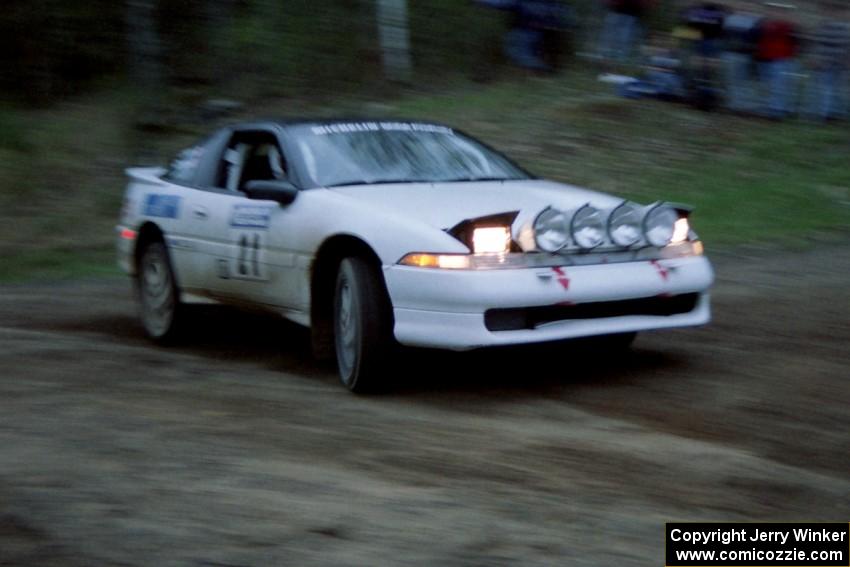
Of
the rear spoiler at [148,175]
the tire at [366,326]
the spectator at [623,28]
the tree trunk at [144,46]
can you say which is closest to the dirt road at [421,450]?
the tire at [366,326]

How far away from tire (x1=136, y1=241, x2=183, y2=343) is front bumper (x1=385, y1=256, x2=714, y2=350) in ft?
8.45

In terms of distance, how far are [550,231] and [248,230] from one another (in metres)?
1.97

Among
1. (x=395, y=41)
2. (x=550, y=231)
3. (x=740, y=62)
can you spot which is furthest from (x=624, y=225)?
(x=395, y=41)

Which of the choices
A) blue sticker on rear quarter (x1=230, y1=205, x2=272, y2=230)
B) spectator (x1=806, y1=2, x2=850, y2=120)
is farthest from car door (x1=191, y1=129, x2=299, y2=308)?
spectator (x1=806, y1=2, x2=850, y2=120)

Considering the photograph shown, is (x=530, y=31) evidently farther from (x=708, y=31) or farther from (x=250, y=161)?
(x=250, y=161)

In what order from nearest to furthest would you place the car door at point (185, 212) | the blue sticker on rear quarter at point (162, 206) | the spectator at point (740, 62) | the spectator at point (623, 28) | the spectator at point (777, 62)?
the car door at point (185, 212)
the blue sticker on rear quarter at point (162, 206)
the spectator at point (777, 62)
the spectator at point (740, 62)
the spectator at point (623, 28)

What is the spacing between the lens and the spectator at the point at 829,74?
15.9 m

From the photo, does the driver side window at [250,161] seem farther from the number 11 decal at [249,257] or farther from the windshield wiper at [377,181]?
the windshield wiper at [377,181]

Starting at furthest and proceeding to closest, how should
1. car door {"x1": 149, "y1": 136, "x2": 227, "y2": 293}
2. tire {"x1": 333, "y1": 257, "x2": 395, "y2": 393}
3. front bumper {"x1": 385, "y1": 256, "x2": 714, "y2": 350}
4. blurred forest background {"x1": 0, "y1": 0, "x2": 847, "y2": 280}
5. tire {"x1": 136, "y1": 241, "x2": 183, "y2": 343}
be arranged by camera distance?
1. blurred forest background {"x1": 0, "y1": 0, "x2": 847, "y2": 280}
2. tire {"x1": 136, "y1": 241, "x2": 183, "y2": 343}
3. car door {"x1": 149, "y1": 136, "x2": 227, "y2": 293}
4. tire {"x1": 333, "y1": 257, "x2": 395, "y2": 393}
5. front bumper {"x1": 385, "y1": 256, "x2": 714, "y2": 350}

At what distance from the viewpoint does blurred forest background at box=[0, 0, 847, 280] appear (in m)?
14.5

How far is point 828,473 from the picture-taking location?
483 centimetres

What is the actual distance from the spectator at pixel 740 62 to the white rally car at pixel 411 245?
9406 mm

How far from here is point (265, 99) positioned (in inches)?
727

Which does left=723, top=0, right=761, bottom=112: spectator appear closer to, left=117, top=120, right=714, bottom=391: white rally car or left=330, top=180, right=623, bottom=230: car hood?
left=117, top=120, right=714, bottom=391: white rally car
